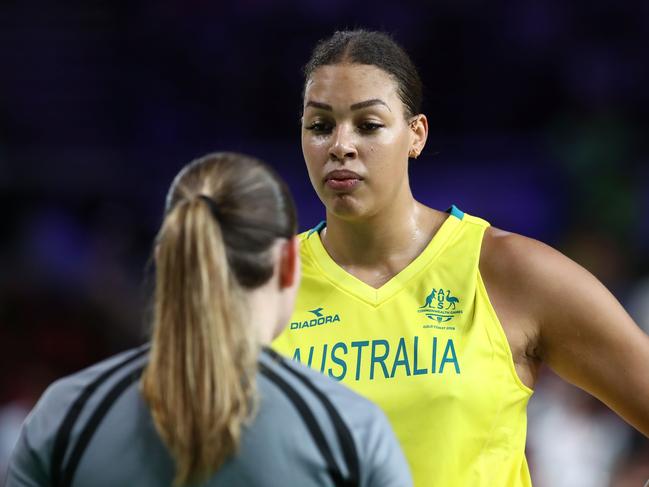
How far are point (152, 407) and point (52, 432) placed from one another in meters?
0.20

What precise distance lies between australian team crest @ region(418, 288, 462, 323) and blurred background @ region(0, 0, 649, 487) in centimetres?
407

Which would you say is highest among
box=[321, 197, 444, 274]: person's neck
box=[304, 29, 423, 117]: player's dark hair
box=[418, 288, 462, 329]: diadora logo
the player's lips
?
box=[304, 29, 423, 117]: player's dark hair

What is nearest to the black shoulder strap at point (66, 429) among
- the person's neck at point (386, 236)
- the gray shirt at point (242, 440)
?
the gray shirt at point (242, 440)

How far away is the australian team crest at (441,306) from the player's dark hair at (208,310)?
3.83 ft

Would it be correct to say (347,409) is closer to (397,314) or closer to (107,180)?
(397,314)

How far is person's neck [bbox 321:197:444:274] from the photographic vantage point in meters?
3.55

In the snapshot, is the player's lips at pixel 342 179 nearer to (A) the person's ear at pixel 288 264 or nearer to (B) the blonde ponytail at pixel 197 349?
(A) the person's ear at pixel 288 264

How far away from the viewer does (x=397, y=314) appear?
340 centimetres

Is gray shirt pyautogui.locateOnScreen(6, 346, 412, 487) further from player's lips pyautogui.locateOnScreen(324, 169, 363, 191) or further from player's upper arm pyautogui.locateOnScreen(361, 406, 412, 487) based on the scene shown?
player's lips pyautogui.locateOnScreen(324, 169, 363, 191)

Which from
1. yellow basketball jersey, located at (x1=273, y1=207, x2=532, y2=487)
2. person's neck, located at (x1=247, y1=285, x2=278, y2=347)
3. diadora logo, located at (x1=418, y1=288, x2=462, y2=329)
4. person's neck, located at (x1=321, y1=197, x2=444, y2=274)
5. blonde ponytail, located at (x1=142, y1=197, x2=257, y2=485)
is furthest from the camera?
person's neck, located at (x1=321, y1=197, x2=444, y2=274)

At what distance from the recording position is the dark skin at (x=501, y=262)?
130 inches

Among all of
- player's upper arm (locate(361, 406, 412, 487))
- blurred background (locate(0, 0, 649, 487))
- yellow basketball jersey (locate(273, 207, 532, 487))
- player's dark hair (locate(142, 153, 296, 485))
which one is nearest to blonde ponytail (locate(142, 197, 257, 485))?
player's dark hair (locate(142, 153, 296, 485))

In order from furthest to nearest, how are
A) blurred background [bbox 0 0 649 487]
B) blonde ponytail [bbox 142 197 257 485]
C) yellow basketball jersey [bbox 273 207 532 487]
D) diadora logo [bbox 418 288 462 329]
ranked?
1. blurred background [bbox 0 0 649 487]
2. diadora logo [bbox 418 288 462 329]
3. yellow basketball jersey [bbox 273 207 532 487]
4. blonde ponytail [bbox 142 197 257 485]

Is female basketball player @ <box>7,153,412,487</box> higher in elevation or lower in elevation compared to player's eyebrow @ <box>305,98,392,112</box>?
lower
